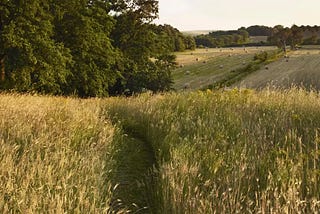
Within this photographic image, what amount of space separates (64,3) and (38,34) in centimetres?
517

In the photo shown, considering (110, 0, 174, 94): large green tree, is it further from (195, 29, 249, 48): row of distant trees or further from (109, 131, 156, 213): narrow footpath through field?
(195, 29, 249, 48): row of distant trees

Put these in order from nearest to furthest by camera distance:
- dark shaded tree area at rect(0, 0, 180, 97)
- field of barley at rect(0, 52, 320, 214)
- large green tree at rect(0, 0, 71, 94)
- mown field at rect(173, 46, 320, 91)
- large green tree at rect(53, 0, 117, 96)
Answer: field of barley at rect(0, 52, 320, 214) → large green tree at rect(0, 0, 71, 94) → dark shaded tree area at rect(0, 0, 180, 97) → large green tree at rect(53, 0, 117, 96) → mown field at rect(173, 46, 320, 91)

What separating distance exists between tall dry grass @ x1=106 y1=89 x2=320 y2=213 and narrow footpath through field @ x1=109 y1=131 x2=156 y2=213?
0.21m

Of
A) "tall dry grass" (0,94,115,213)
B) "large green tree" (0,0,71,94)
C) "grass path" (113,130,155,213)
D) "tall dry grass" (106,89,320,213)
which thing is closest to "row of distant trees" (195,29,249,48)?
"large green tree" (0,0,71,94)

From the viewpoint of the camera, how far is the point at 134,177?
15.8 ft

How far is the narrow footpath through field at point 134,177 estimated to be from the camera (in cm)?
377

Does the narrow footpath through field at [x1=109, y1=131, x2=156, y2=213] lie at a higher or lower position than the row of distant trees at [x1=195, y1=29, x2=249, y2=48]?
lower

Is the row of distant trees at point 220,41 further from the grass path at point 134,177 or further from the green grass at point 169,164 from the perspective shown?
the grass path at point 134,177

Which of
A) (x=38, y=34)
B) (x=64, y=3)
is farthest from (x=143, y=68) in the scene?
(x=38, y=34)

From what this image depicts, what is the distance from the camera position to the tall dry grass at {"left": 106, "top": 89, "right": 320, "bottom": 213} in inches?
115

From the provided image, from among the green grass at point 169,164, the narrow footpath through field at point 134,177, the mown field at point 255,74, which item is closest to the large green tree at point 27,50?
the mown field at point 255,74

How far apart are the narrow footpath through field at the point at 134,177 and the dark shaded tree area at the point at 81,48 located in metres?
12.0

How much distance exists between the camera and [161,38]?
32.0 m

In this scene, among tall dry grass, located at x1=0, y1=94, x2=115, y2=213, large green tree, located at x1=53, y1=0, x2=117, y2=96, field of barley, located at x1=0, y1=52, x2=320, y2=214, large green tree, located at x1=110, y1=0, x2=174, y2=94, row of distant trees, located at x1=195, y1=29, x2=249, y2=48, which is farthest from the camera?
row of distant trees, located at x1=195, y1=29, x2=249, y2=48
